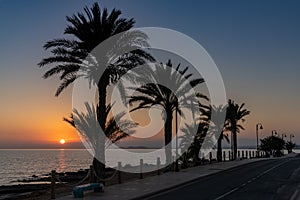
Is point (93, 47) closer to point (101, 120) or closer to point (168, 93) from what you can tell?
point (101, 120)

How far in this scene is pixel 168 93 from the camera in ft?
115

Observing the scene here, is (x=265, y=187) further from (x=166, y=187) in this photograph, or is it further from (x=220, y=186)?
(x=166, y=187)

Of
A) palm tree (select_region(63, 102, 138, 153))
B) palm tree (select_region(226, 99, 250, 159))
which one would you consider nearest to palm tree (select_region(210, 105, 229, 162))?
palm tree (select_region(226, 99, 250, 159))

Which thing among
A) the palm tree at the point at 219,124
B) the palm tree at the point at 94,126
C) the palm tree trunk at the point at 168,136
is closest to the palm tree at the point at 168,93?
the palm tree trunk at the point at 168,136

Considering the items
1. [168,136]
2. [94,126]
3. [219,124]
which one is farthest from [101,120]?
[219,124]

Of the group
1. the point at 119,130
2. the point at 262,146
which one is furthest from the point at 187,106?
the point at 262,146

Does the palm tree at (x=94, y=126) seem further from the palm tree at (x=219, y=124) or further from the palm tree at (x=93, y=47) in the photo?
the palm tree at (x=219, y=124)

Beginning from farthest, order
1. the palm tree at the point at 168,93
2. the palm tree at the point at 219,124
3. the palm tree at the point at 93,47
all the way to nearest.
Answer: the palm tree at the point at 219,124 < the palm tree at the point at 168,93 < the palm tree at the point at 93,47

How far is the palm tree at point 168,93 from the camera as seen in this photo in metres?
34.2

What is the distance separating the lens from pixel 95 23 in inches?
925

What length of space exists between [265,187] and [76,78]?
11879 mm

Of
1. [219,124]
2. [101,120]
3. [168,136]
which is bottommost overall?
[168,136]

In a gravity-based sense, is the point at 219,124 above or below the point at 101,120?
above

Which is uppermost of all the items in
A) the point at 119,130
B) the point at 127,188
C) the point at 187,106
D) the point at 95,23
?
the point at 95,23
